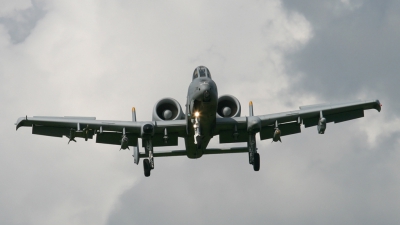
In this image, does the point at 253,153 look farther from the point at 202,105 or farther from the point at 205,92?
the point at 205,92

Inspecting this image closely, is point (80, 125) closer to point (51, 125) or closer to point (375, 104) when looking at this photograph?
point (51, 125)

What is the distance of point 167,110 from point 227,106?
3142 millimetres

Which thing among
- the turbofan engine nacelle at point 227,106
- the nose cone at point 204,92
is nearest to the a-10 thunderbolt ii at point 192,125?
the turbofan engine nacelle at point 227,106

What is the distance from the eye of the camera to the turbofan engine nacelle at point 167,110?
39.3 m

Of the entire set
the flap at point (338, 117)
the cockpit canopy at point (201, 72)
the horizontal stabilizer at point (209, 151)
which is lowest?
the horizontal stabilizer at point (209, 151)

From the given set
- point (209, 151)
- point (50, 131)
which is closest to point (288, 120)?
point (209, 151)

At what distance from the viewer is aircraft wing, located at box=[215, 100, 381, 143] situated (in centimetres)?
3878

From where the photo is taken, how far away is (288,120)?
39.9 m

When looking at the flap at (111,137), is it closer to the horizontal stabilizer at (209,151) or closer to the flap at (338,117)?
the horizontal stabilizer at (209,151)

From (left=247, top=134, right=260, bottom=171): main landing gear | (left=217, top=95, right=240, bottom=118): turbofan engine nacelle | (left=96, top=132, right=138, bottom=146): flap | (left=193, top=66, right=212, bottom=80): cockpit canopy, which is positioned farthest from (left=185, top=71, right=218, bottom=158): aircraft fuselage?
(left=96, top=132, right=138, bottom=146): flap

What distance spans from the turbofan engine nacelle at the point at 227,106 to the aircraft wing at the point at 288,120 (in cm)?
78

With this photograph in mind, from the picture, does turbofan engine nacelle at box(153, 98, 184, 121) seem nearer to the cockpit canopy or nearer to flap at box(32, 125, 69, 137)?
the cockpit canopy

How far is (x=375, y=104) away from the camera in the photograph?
132 feet

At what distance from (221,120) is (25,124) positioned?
9.98 metres
